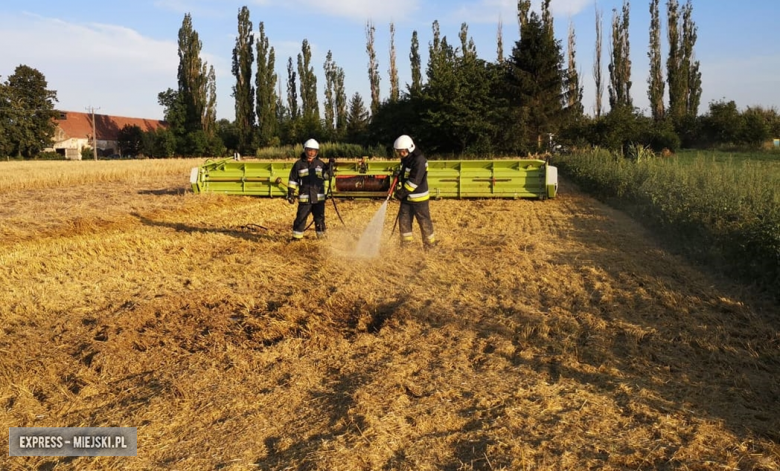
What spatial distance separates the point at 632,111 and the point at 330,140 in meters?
21.9

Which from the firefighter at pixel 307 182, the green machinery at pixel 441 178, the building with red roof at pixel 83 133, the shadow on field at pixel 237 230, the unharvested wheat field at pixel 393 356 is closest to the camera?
the unharvested wheat field at pixel 393 356

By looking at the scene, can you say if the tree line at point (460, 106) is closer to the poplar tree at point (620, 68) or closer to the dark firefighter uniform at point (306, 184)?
the poplar tree at point (620, 68)

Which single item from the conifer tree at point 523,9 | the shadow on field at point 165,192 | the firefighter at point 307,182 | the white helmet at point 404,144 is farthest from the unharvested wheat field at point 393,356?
the conifer tree at point 523,9

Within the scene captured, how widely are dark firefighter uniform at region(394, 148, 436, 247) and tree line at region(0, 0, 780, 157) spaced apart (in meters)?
21.1

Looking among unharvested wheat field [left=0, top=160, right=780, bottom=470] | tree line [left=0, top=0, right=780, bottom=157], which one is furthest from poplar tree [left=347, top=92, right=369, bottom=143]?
unharvested wheat field [left=0, top=160, right=780, bottom=470]

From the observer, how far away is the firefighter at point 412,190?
8.80 m

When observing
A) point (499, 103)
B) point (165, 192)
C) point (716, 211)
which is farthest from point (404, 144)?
point (499, 103)

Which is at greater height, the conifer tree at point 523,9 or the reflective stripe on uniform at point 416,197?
the conifer tree at point 523,9

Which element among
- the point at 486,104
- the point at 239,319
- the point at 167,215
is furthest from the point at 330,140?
the point at 239,319

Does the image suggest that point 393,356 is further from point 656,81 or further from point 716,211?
point 656,81

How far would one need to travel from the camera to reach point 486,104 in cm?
3058

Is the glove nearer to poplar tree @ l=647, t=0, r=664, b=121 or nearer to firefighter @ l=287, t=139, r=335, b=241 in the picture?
firefighter @ l=287, t=139, r=335, b=241

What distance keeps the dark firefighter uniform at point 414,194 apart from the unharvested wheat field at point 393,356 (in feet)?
1.16

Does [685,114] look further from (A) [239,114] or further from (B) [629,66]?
(A) [239,114]
